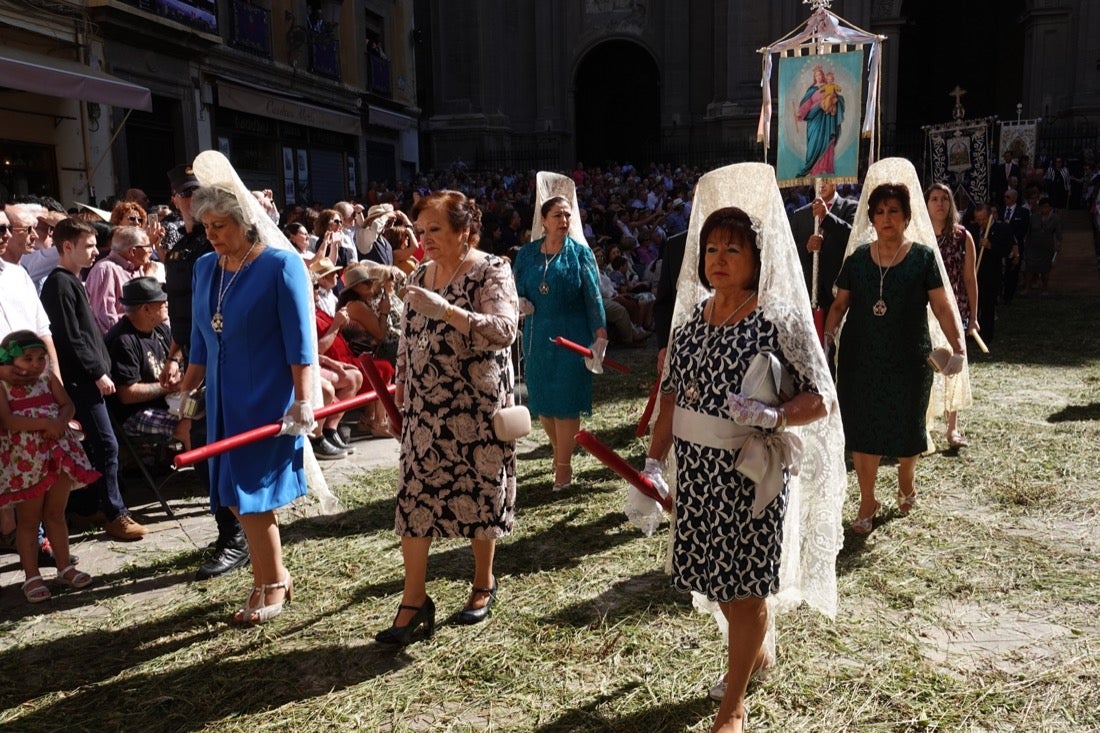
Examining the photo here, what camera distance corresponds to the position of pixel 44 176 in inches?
558

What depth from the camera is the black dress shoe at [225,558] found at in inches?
193

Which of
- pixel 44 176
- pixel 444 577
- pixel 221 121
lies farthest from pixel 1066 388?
pixel 221 121

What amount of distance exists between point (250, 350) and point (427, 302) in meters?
0.97

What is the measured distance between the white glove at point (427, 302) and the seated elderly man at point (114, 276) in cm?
→ 365

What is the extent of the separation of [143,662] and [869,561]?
12.0ft

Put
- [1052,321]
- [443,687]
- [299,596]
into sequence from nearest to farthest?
[443,687] < [299,596] < [1052,321]

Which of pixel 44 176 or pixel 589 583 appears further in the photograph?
pixel 44 176

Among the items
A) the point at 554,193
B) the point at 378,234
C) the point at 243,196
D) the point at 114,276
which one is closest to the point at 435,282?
the point at 243,196

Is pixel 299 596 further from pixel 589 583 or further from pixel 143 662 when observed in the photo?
pixel 589 583

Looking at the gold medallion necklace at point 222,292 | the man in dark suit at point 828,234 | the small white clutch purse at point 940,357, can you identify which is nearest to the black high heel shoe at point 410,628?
the gold medallion necklace at point 222,292

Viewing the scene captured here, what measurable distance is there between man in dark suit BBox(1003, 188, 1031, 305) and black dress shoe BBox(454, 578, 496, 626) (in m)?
13.7

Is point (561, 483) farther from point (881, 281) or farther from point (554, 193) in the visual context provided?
point (881, 281)

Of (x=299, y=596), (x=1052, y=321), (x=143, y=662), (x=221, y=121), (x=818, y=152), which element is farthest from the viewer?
(x=221, y=121)

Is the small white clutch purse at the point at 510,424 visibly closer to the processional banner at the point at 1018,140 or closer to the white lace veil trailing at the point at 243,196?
the white lace veil trailing at the point at 243,196
